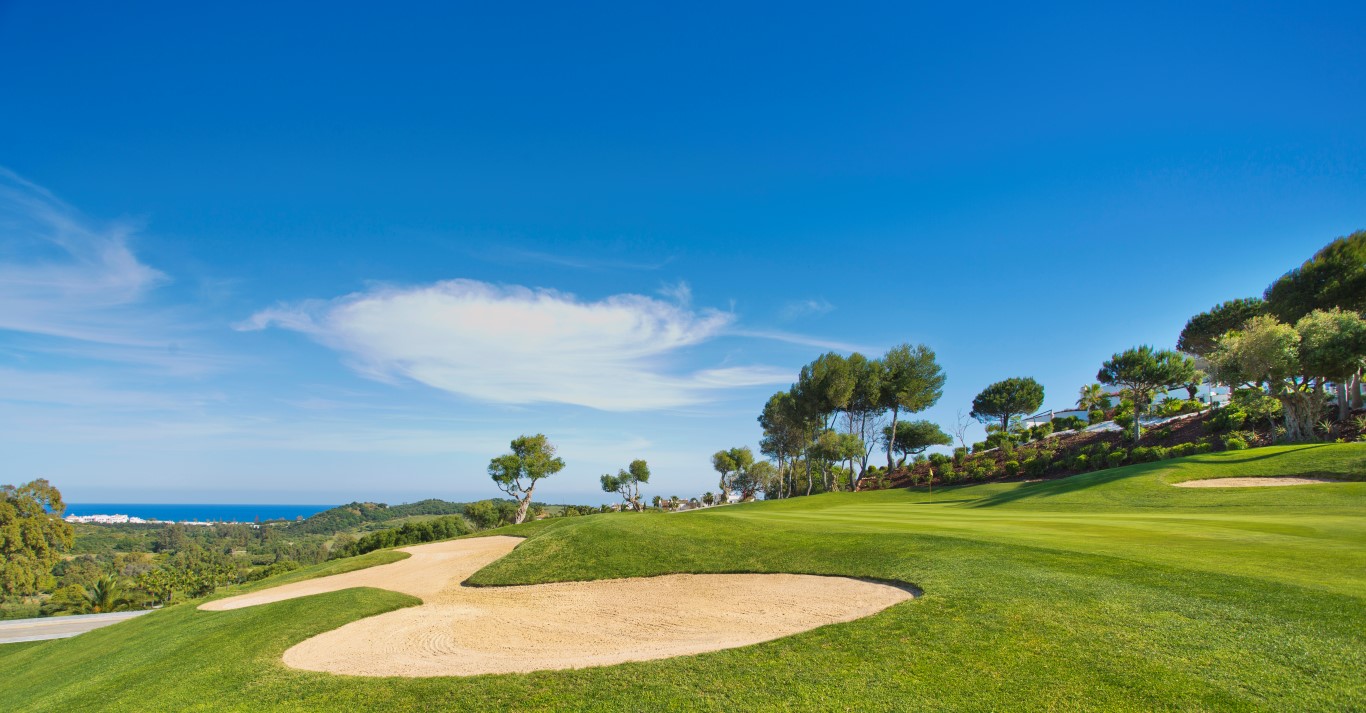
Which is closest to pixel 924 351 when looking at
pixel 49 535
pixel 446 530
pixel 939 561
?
pixel 939 561

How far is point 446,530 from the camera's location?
136ft

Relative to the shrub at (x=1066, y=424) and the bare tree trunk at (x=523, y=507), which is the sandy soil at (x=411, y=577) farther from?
the shrub at (x=1066, y=424)

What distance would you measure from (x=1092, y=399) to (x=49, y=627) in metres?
83.0

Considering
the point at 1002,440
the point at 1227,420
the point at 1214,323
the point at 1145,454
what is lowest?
the point at 1145,454

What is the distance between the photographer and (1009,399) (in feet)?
178

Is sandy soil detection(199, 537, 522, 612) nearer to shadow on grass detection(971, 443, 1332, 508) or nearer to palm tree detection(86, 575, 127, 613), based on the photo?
shadow on grass detection(971, 443, 1332, 508)

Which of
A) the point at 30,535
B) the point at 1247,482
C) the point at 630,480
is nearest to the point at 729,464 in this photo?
the point at 630,480

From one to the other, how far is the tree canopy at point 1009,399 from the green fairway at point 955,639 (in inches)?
1565

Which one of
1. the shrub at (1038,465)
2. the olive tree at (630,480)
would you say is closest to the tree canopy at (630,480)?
the olive tree at (630,480)

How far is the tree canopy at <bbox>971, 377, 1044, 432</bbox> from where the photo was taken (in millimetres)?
53438

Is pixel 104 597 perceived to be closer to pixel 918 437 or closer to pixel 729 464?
pixel 729 464

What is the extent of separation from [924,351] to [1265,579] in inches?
1544

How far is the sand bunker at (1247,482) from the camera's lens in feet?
64.8

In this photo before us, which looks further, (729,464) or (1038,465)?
(729,464)
